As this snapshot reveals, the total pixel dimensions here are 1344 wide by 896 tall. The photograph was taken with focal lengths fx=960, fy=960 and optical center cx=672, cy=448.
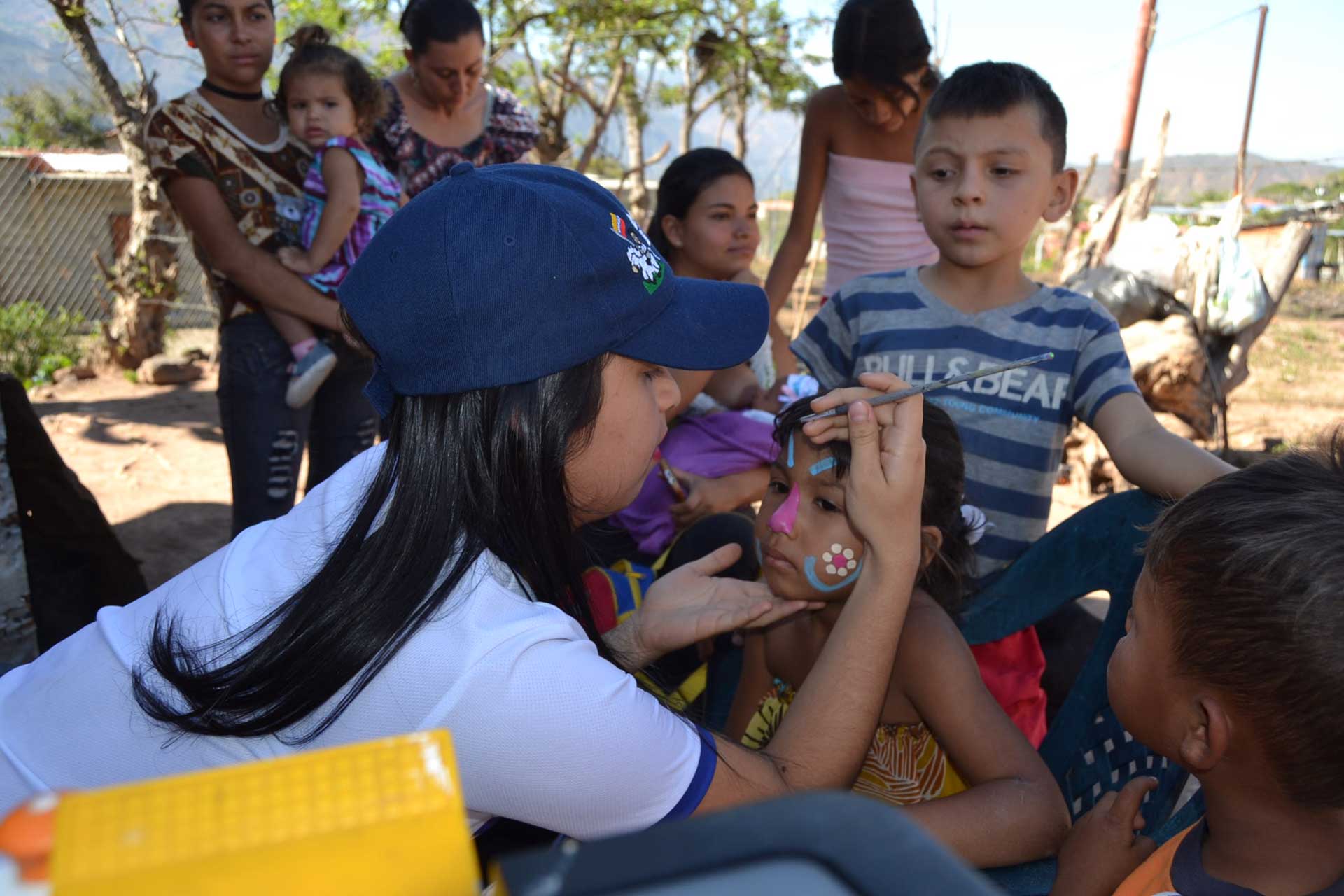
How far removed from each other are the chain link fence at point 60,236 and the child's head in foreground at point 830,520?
1072 cm

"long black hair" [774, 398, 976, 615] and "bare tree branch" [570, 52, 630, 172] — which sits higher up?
"bare tree branch" [570, 52, 630, 172]

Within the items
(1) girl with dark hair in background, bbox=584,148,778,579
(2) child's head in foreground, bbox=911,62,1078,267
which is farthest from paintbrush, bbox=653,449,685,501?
(2) child's head in foreground, bbox=911,62,1078,267

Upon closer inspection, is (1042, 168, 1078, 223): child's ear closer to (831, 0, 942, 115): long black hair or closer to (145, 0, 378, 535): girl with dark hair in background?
(831, 0, 942, 115): long black hair

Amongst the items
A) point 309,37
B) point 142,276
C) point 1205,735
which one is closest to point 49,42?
point 142,276

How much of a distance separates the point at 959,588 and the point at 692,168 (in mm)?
1780

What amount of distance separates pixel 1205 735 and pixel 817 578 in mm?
663

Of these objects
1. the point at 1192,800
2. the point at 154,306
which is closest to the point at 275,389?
the point at 1192,800

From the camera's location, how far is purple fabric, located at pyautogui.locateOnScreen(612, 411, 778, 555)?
2.49 meters

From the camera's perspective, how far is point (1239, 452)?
732 centimetres

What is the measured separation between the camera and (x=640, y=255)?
1.26 meters

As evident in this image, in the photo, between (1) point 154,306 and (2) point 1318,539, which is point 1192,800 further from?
(1) point 154,306

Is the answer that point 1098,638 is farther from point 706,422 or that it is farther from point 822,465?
point 706,422

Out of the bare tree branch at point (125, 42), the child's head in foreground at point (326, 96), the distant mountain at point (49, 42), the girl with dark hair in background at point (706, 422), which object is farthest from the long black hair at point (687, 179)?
the bare tree branch at point (125, 42)

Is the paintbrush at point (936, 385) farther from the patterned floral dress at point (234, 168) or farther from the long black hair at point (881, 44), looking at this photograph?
the patterned floral dress at point (234, 168)
